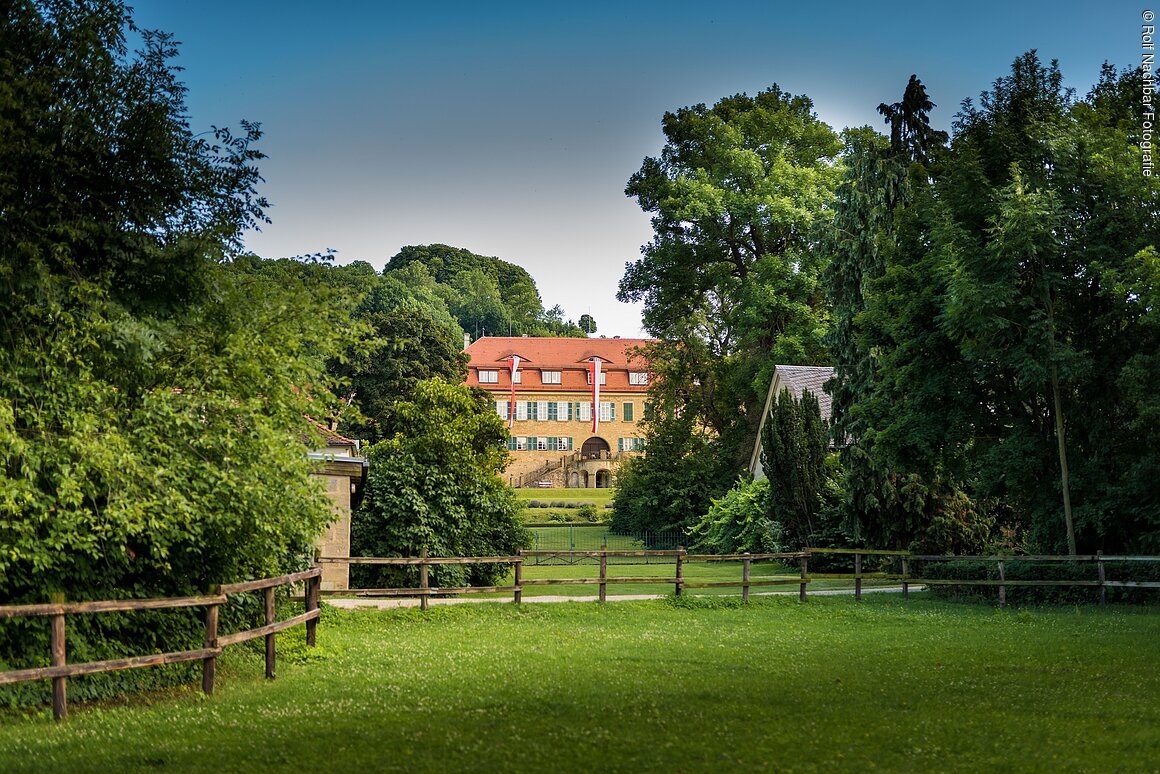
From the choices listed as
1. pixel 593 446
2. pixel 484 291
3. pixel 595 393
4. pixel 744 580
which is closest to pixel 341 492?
pixel 744 580

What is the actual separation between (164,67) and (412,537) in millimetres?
14525

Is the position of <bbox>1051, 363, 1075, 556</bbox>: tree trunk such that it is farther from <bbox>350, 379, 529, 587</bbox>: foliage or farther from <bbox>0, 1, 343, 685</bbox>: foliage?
<bbox>0, 1, 343, 685</bbox>: foliage

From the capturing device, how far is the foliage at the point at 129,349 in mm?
11562

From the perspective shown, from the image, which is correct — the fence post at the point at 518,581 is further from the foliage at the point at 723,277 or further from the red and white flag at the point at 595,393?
the red and white flag at the point at 595,393

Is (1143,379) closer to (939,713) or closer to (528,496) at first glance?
(939,713)

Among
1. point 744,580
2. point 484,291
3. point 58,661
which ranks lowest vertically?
point 744,580

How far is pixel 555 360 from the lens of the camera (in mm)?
89750

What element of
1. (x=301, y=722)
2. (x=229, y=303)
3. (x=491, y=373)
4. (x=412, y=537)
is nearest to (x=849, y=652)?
(x=301, y=722)

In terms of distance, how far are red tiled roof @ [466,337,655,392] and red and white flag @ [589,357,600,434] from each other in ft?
4.07

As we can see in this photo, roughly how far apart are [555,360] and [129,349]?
3061 inches

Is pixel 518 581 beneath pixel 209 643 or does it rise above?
beneath

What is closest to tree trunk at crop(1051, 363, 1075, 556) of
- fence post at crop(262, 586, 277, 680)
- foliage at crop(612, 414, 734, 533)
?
fence post at crop(262, 586, 277, 680)

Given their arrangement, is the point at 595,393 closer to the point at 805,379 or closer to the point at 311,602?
the point at 805,379

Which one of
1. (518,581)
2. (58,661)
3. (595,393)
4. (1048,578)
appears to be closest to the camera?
(58,661)
